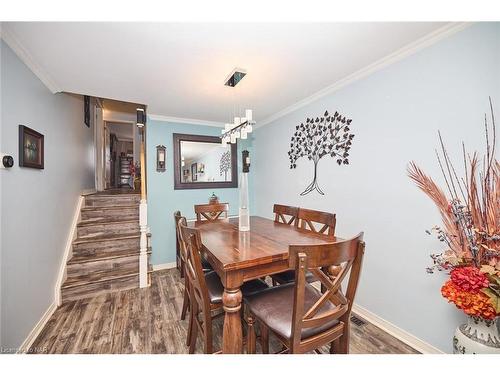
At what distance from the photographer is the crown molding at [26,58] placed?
1389 millimetres

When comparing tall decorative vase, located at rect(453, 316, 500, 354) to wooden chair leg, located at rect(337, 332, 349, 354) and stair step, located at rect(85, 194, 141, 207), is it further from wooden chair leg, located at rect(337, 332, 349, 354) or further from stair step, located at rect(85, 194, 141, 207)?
stair step, located at rect(85, 194, 141, 207)

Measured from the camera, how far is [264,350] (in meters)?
1.36

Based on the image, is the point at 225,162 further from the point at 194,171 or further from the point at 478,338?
the point at 478,338

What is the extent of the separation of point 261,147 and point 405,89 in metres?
2.28

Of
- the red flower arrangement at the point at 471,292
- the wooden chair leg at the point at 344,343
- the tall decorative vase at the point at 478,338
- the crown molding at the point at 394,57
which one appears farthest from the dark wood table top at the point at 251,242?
the crown molding at the point at 394,57

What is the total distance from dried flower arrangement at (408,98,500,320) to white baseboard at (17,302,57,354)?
9.39 ft

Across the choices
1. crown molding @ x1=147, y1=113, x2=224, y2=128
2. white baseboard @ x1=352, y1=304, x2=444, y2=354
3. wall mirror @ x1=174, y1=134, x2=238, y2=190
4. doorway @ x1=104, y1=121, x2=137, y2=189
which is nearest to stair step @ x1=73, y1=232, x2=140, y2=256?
wall mirror @ x1=174, y1=134, x2=238, y2=190

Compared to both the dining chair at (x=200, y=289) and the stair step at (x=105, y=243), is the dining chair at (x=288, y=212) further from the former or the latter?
the stair step at (x=105, y=243)

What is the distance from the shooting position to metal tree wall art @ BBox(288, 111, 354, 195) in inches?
86.4

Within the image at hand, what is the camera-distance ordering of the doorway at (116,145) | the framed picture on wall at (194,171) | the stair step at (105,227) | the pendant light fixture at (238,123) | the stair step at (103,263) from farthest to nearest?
the doorway at (116,145)
the framed picture on wall at (194,171)
the stair step at (105,227)
the stair step at (103,263)
the pendant light fixture at (238,123)

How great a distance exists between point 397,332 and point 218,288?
5.10 ft

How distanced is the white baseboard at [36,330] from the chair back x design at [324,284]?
2033 mm

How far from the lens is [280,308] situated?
1.20 m
